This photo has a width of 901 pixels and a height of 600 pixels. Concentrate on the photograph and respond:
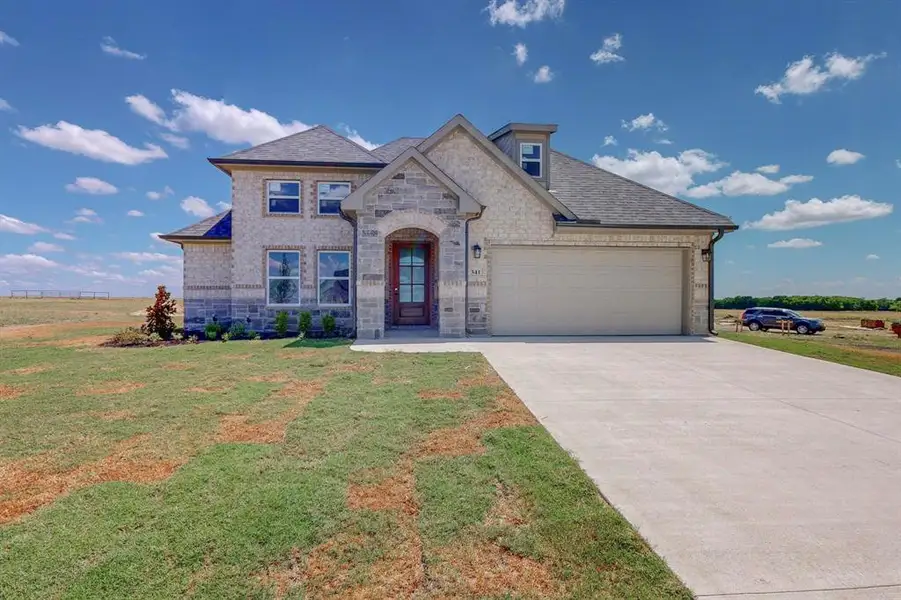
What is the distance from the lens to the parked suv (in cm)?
2369

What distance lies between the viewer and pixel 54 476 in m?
3.97

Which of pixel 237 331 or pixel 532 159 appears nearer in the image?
pixel 237 331

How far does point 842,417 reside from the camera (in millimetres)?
5656

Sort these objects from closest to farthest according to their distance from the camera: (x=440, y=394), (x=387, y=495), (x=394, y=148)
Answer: (x=387, y=495) → (x=440, y=394) → (x=394, y=148)

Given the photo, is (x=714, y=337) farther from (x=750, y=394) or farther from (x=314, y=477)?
(x=314, y=477)

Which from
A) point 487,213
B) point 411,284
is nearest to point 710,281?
point 487,213

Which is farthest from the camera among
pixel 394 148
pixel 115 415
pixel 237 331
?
pixel 394 148

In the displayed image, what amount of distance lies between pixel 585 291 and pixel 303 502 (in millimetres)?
11370

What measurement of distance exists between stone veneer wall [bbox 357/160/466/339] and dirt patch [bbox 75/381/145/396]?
5504mm

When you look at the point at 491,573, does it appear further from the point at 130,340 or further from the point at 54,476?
the point at 130,340

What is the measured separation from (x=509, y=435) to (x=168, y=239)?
14144 mm

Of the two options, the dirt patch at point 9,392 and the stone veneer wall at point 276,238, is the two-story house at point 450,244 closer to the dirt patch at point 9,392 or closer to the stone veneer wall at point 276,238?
the stone veneer wall at point 276,238

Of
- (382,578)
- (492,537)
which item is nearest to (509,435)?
(492,537)

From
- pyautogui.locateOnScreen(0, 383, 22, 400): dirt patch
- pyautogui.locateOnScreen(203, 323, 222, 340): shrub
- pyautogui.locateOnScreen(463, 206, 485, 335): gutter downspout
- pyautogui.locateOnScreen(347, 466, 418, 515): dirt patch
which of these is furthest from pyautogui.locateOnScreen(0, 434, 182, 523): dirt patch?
pyautogui.locateOnScreen(203, 323, 222, 340): shrub
